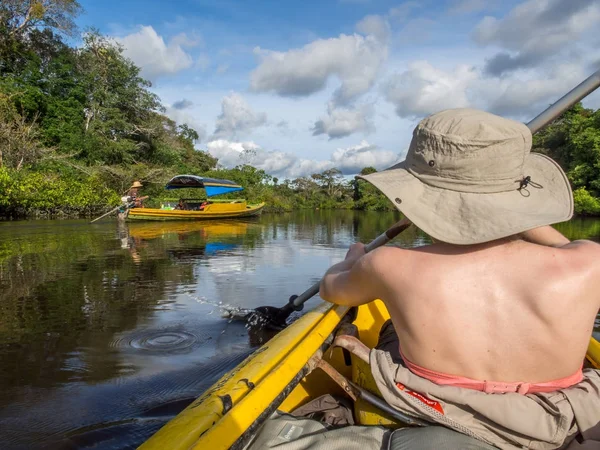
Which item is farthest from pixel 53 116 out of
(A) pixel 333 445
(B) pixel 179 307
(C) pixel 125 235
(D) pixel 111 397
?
(A) pixel 333 445

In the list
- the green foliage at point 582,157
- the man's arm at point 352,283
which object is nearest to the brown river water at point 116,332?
the man's arm at point 352,283

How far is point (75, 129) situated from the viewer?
75.3 ft

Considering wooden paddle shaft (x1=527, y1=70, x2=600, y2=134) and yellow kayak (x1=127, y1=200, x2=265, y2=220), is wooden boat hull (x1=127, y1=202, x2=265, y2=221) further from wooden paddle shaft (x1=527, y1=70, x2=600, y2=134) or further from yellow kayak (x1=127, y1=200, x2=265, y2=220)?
wooden paddle shaft (x1=527, y1=70, x2=600, y2=134)

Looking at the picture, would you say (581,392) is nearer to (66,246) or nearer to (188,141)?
(66,246)

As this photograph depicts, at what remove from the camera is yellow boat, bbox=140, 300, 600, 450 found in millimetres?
1220

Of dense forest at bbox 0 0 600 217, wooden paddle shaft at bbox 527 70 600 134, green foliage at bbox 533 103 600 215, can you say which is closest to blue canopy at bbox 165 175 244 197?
dense forest at bbox 0 0 600 217

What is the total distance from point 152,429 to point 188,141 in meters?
38.8

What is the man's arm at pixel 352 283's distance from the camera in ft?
4.42

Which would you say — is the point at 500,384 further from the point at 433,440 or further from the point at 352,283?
the point at 352,283

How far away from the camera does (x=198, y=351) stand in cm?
371

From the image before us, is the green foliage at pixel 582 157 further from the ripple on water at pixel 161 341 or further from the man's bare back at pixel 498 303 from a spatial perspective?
the man's bare back at pixel 498 303

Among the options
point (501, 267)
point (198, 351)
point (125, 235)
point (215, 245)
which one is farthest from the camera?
point (125, 235)

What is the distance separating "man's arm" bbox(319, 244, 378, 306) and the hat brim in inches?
7.8

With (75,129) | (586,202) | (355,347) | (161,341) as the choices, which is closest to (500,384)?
(355,347)
